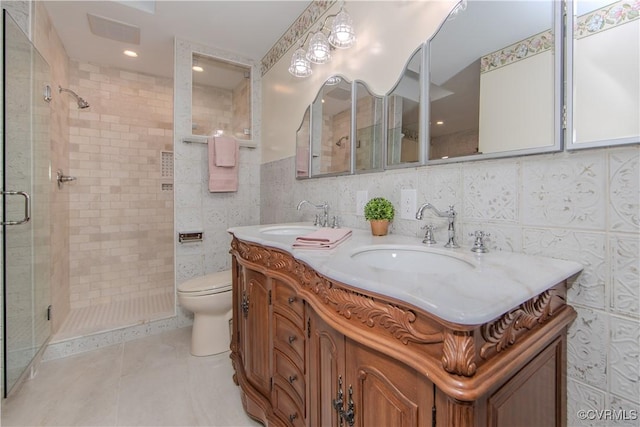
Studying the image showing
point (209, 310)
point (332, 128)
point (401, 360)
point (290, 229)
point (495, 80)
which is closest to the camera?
point (401, 360)

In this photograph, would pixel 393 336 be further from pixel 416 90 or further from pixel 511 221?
pixel 416 90

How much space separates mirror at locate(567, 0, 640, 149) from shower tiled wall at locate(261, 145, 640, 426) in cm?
4

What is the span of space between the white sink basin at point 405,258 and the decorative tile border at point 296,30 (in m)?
1.59

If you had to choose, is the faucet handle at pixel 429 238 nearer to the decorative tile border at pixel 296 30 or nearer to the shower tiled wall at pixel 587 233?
the shower tiled wall at pixel 587 233

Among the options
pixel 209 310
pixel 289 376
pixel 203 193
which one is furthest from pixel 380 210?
pixel 203 193

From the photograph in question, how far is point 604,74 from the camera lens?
72 centimetres

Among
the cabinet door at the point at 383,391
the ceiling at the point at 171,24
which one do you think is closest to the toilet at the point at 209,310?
the cabinet door at the point at 383,391

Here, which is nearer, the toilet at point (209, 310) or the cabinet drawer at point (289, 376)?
the cabinet drawer at point (289, 376)

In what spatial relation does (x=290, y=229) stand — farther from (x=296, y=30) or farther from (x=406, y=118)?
(x=296, y=30)

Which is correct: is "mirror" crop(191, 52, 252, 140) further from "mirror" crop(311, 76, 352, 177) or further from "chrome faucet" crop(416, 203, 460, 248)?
"chrome faucet" crop(416, 203, 460, 248)

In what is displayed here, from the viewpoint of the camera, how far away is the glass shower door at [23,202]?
145 centimetres

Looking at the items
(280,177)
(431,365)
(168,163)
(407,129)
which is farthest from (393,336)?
(168,163)

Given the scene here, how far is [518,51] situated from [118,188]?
329 cm

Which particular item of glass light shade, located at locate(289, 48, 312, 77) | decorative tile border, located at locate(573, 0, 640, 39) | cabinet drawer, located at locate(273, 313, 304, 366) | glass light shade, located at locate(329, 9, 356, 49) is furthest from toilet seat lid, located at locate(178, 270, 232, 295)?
decorative tile border, located at locate(573, 0, 640, 39)
